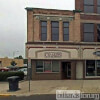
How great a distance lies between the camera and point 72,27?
95.9 feet

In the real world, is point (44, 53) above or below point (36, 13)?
below

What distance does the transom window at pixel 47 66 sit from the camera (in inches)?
1135

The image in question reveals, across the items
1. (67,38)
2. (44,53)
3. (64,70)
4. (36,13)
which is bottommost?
(64,70)

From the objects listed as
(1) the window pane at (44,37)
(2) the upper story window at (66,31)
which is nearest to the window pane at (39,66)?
(1) the window pane at (44,37)

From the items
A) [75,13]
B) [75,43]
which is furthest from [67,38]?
[75,13]

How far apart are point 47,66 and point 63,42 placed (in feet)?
11.1

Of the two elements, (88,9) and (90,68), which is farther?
(88,9)

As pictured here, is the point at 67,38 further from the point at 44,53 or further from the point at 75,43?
the point at 44,53

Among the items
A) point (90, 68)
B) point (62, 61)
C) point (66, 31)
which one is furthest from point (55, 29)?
point (90, 68)

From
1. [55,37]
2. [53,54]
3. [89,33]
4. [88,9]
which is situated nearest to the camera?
[53,54]

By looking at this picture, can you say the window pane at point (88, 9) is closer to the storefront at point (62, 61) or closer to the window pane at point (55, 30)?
the window pane at point (55, 30)

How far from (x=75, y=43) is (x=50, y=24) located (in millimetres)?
3694

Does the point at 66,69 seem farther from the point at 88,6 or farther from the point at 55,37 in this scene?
the point at 88,6

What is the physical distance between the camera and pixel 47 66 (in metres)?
29.0
